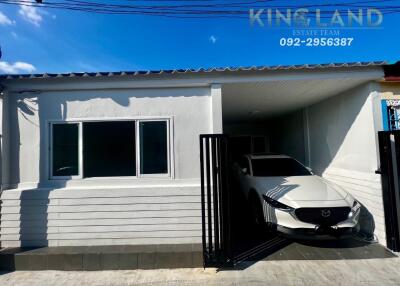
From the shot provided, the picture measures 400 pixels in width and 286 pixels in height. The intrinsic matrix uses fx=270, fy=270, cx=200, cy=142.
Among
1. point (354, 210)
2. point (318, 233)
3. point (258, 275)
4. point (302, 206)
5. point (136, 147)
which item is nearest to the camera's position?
point (258, 275)

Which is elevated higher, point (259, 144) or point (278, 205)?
point (259, 144)

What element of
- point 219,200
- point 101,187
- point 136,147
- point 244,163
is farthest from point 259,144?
point 101,187

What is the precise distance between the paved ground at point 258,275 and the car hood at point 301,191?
91 centimetres

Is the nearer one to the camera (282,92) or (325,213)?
(325,213)

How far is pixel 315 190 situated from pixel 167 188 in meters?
2.58

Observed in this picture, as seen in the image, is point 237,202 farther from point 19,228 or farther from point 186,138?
point 19,228

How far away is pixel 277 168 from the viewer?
5.82 metres

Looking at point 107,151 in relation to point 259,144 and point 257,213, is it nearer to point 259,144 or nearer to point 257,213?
point 257,213

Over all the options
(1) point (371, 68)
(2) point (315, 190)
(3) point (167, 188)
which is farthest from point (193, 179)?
(1) point (371, 68)

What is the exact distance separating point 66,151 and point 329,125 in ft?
17.9

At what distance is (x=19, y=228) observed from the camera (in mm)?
4348

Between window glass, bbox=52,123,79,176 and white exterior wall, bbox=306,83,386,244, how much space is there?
5037mm

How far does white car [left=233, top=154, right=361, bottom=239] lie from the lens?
422 cm

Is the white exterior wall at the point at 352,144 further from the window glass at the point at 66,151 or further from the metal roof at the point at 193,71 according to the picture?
the window glass at the point at 66,151
